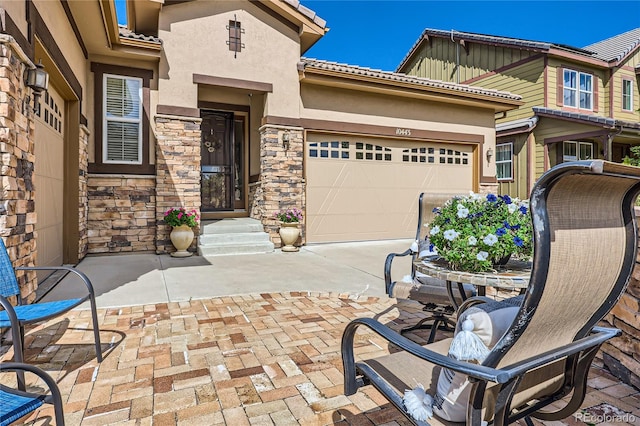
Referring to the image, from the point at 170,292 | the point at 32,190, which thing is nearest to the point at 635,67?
the point at 170,292

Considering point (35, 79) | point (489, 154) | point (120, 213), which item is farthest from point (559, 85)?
point (35, 79)

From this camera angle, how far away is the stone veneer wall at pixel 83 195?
6062 millimetres

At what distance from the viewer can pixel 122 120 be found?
6992mm

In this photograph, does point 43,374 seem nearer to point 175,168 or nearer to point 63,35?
point 63,35

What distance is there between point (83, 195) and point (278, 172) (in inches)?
134

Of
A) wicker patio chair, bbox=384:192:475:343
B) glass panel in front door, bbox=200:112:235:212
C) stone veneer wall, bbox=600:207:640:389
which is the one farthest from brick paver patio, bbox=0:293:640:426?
glass panel in front door, bbox=200:112:235:212

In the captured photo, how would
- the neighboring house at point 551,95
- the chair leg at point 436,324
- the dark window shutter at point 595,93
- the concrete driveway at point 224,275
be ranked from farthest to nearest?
1. the dark window shutter at point 595,93
2. the neighboring house at point 551,95
3. the concrete driveway at point 224,275
4. the chair leg at point 436,324

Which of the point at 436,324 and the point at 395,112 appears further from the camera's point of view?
the point at 395,112

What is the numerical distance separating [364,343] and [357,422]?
0.99m

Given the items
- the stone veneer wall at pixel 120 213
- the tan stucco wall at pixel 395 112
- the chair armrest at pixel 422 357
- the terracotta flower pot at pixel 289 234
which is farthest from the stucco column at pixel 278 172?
the chair armrest at pixel 422 357

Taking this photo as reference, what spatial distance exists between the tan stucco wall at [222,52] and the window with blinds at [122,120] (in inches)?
21.1

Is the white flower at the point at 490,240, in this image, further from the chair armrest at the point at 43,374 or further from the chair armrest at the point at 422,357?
the chair armrest at the point at 43,374

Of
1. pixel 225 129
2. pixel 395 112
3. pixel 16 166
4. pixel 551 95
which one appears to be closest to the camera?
pixel 16 166

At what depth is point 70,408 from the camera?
2.06 metres
